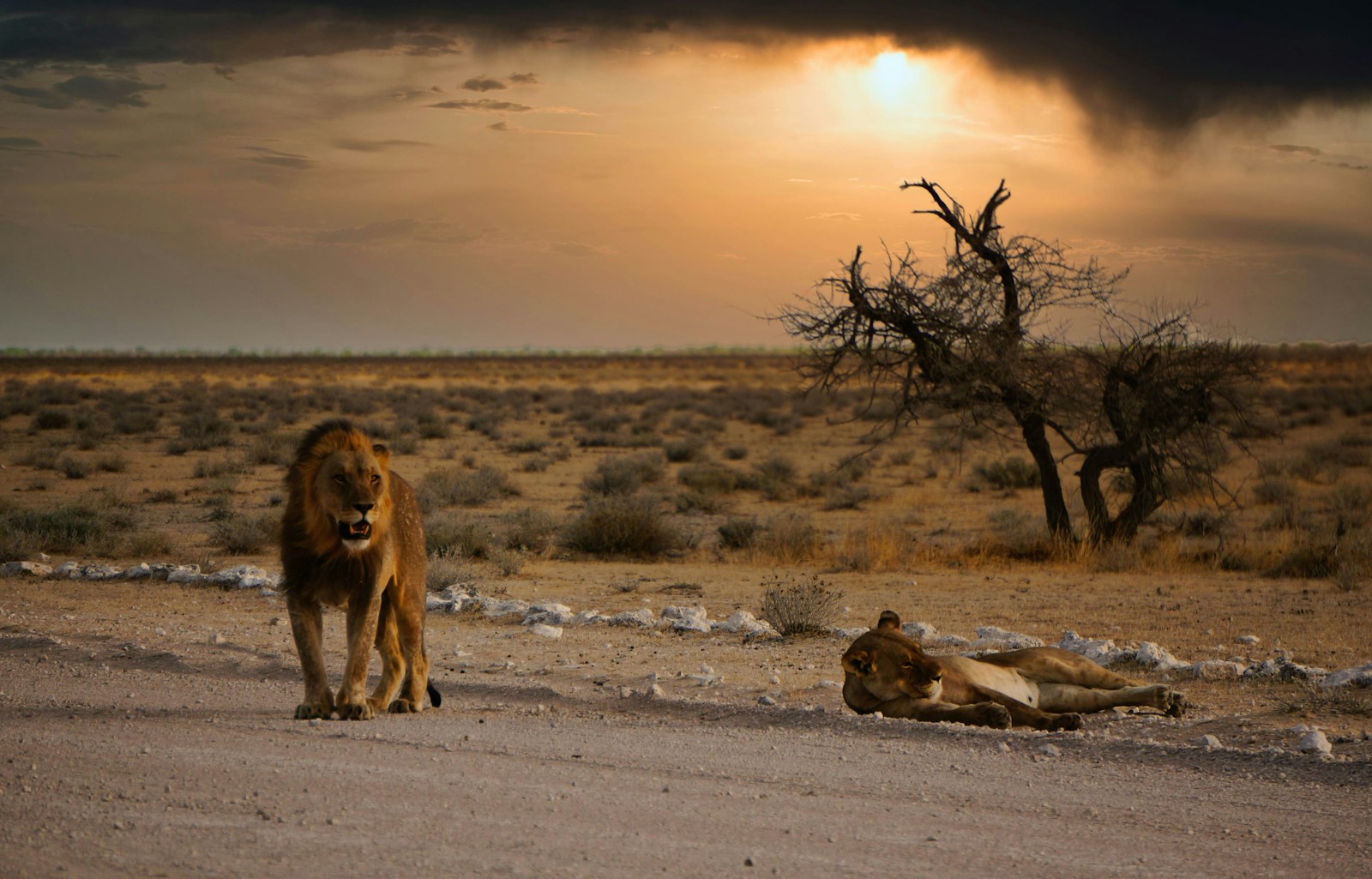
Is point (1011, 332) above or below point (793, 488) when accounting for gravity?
above

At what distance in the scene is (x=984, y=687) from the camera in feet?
28.1

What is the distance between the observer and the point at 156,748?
22.5 feet

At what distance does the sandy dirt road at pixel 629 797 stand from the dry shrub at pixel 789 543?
10272 mm

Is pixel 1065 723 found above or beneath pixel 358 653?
beneath

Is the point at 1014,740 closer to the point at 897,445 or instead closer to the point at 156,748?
the point at 156,748

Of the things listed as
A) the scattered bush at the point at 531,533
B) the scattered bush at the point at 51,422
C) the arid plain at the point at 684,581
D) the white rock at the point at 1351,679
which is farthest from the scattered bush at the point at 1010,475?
the scattered bush at the point at 51,422

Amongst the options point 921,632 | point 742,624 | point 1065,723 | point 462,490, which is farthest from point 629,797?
point 462,490

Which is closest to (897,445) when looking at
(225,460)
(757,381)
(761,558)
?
(225,460)

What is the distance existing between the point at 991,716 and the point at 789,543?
37.7 ft

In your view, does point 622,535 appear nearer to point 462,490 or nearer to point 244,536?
point 244,536

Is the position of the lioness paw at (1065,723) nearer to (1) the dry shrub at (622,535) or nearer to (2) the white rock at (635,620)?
(2) the white rock at (635,620)

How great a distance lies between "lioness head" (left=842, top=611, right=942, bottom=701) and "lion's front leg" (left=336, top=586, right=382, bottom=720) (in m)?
2.98

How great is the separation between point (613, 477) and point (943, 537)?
837 centimetres

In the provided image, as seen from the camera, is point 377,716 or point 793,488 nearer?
point 377,716
